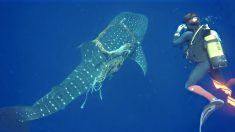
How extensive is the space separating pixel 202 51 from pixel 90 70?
292 centimetres

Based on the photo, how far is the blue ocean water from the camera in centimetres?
1004

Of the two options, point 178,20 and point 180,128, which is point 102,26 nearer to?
point 178,20

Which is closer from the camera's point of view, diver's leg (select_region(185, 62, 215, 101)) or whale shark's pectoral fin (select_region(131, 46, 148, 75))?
diver's leg (select_region(185, 62, 215, 101))

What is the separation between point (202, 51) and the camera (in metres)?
8.43

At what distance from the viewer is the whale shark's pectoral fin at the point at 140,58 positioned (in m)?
9.93

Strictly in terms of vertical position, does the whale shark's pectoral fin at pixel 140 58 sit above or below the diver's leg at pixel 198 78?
above

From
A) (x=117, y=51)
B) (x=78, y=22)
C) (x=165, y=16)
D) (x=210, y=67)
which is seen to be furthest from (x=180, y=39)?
(x=78, y=22)

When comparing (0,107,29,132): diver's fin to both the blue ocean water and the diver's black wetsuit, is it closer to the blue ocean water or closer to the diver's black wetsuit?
the blue ocean water

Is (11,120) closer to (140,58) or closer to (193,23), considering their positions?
(140,58)

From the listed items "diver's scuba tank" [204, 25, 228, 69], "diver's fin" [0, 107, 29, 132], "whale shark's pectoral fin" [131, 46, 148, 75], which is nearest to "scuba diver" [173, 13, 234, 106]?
"diver's scuba tank" [204, 25, 228, 69]

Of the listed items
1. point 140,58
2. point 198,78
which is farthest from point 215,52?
point 140,58

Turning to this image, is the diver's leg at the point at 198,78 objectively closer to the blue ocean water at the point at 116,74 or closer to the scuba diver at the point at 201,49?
the scuba diver at the point at 201,49

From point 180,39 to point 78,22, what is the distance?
3332 mm

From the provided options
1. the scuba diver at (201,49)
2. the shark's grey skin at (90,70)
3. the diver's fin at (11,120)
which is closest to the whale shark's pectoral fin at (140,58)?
the shark's grey skin at (90,70)
